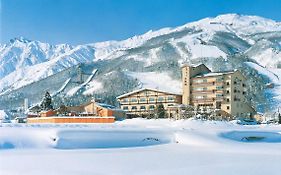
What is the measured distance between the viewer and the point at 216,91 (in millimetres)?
74000

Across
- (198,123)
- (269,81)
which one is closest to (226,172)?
(198,123)

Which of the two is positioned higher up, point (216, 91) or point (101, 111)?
Result: point (216, 91)

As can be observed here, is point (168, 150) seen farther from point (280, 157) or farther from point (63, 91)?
point (63, 91)

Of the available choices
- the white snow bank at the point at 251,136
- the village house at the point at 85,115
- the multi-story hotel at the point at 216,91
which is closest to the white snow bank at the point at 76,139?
the white snow bank at the point at 251,136

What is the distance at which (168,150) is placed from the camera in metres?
18.5

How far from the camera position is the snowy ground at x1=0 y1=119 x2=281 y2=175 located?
12977 millimetres

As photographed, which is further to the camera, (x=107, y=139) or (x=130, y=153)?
(x=107, y=139)

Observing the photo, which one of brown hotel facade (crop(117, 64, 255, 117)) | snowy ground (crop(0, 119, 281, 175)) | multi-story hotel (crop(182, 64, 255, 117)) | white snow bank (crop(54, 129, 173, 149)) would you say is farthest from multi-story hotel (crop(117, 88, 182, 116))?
white snow bank (crop(54, 129, 173, 149))

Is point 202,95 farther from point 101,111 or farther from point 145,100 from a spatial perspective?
point 101,111

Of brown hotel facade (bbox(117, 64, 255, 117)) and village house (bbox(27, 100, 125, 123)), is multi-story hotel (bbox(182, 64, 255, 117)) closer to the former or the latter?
brown hotel facade (bbox(117, 64, 255, 117))

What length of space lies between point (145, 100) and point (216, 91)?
12.7 meters

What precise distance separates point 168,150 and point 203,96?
190 ft

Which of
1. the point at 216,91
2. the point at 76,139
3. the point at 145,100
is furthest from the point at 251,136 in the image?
the point at 145,100

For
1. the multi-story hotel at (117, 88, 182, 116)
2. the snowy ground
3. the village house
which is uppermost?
the multi-story hotel at (117, 88, 182, 116)
